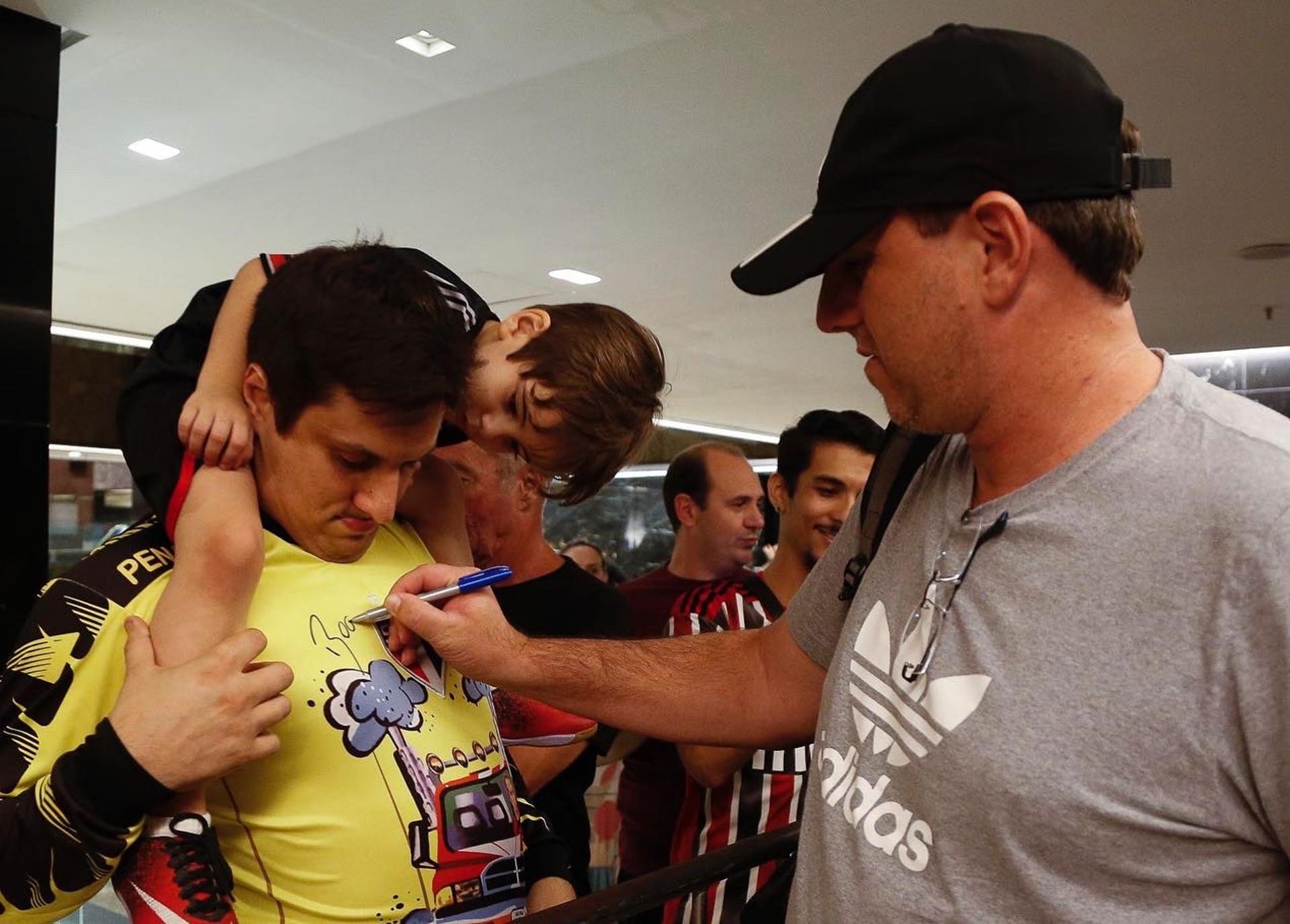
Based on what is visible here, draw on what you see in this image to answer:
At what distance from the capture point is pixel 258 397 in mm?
1306

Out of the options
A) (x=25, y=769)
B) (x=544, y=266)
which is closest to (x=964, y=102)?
(x=25, y=769)

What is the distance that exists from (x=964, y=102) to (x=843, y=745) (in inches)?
24.5

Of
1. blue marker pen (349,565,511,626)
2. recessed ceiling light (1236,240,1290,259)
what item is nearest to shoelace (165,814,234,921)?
blue marker pen (349,565,511,626)

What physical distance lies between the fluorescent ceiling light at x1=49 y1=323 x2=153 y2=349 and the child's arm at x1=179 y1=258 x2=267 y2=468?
25.7 feet

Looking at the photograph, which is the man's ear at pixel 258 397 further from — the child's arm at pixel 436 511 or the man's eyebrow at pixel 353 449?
the child's arm at pixel 436 511

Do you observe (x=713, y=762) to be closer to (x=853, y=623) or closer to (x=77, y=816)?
(x=853, y=623)

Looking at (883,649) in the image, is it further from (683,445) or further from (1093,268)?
(683,445)

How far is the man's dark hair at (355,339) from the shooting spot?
48.6 inches

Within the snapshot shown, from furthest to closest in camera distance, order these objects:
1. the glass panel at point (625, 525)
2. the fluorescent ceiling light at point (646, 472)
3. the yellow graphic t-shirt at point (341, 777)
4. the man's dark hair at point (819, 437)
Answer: the fluorescent ceiling light at point (646, 472)
the glass panel at point (625, 525)
the man's dark hair at point (819, 437)
the yellow graphic t-shirt at point (341, 777)

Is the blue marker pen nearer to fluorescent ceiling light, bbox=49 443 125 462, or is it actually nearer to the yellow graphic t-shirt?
the yellow graphic t-shirt

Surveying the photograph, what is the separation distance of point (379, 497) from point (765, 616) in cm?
146

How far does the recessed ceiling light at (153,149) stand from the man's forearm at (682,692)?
4.04 m

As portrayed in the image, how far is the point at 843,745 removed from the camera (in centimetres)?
116

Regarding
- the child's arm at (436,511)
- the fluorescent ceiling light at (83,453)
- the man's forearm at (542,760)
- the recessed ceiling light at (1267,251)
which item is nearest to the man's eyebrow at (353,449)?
the child's arm at (436,511)
